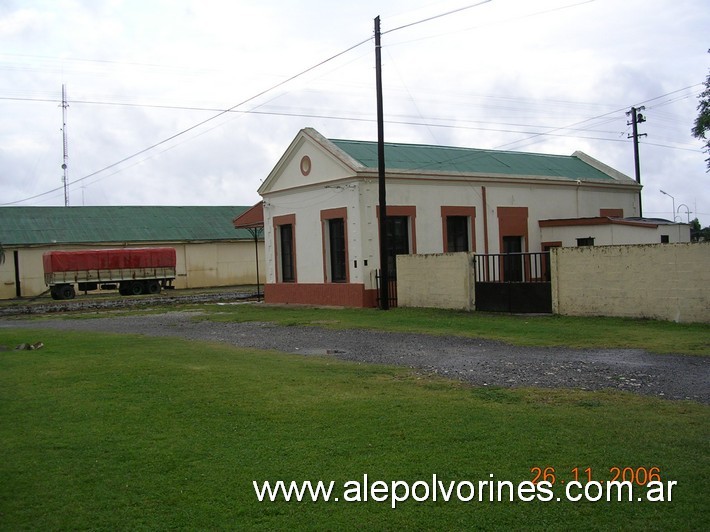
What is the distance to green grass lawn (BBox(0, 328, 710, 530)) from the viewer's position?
546 centimetres

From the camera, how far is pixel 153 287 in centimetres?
4644

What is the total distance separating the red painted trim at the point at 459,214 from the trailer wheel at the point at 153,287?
23712 mm

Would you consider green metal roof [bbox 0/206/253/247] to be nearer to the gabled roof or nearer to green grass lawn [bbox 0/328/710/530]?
the gabled roof

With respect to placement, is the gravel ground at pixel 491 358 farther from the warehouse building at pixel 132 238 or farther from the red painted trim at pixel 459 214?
the warehouse building at pixel 132 238

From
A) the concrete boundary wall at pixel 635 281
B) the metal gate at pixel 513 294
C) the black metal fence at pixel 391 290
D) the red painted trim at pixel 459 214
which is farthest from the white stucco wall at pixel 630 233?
the concrete boundary wall at pixel 635 281

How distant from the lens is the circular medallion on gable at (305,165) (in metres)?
28.8

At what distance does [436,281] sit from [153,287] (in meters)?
27.3

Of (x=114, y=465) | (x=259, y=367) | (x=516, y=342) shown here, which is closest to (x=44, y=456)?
(x=114, y=465)

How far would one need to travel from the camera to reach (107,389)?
10.2 meters

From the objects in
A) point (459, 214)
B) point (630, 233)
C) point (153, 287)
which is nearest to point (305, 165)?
point (459, 214)

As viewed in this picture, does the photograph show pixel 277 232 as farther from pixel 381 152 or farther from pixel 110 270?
pixel 110 270

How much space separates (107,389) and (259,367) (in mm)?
2617

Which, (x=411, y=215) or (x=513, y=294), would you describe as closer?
(x=513, y=294)

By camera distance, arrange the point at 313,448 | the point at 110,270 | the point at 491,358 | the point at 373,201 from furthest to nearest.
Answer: the point at 110,270 < the point at 373,201 < the point at 491,358 < the point at 313,448
